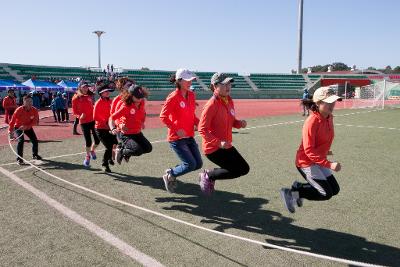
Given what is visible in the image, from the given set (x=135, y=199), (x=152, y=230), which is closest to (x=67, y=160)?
(x=135, y=199)

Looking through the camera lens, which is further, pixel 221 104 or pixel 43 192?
pixel 43 192

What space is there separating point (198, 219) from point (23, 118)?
5.92m

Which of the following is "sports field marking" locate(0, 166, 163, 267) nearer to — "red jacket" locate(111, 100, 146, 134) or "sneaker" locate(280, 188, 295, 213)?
"red jacket" locate(111, 100, 146, 134)

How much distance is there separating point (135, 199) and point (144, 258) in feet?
7.34

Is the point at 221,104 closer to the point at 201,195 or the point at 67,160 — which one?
the point at 201,195

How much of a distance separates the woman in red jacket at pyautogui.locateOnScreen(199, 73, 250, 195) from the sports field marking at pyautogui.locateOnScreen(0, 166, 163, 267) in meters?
1.81

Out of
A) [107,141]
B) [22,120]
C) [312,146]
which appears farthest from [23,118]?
[312,146]

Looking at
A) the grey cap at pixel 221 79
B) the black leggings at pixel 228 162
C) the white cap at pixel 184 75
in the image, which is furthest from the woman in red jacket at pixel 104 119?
the grey cap at pixel 221 79

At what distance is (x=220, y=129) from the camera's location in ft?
18.1

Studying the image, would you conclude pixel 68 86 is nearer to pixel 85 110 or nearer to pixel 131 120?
pixel 85 110

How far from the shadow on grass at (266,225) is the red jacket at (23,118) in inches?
146

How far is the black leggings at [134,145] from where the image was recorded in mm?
7047

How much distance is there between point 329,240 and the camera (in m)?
4.52

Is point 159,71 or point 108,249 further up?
point 159,71
